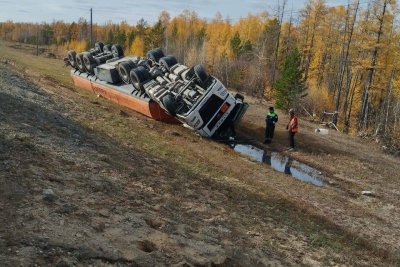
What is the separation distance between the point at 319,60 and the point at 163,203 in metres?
44.3

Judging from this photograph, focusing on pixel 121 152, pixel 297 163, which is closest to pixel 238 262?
pixel 121 152

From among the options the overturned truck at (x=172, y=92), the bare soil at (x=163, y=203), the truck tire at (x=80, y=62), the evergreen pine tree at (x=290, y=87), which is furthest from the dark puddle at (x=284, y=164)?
the evergreen pine tree at (x=290, y=87)

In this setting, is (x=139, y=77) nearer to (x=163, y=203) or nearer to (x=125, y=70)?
(x=125, y=70)

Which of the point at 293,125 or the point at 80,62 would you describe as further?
the point at 80,62

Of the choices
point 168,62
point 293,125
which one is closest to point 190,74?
point 168,62

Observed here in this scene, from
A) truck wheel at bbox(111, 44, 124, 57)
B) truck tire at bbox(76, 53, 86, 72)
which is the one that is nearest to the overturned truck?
truck wheel at bbox(111, 44, 124, 57)

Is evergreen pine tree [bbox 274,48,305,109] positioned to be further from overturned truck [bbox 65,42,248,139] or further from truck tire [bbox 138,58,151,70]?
truck tire [bbox 138,58,151,70]

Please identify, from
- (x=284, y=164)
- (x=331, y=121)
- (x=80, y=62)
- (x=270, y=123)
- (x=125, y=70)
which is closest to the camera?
(x=284, y=164)

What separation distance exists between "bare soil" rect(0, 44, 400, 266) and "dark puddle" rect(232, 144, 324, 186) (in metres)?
0.46

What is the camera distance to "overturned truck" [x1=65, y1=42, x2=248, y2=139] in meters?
14.8

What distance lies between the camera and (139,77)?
16.9 meters

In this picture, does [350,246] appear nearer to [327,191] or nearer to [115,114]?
[327,191]

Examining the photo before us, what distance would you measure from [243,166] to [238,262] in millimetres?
6224

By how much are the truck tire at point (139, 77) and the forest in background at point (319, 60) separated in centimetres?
1204
